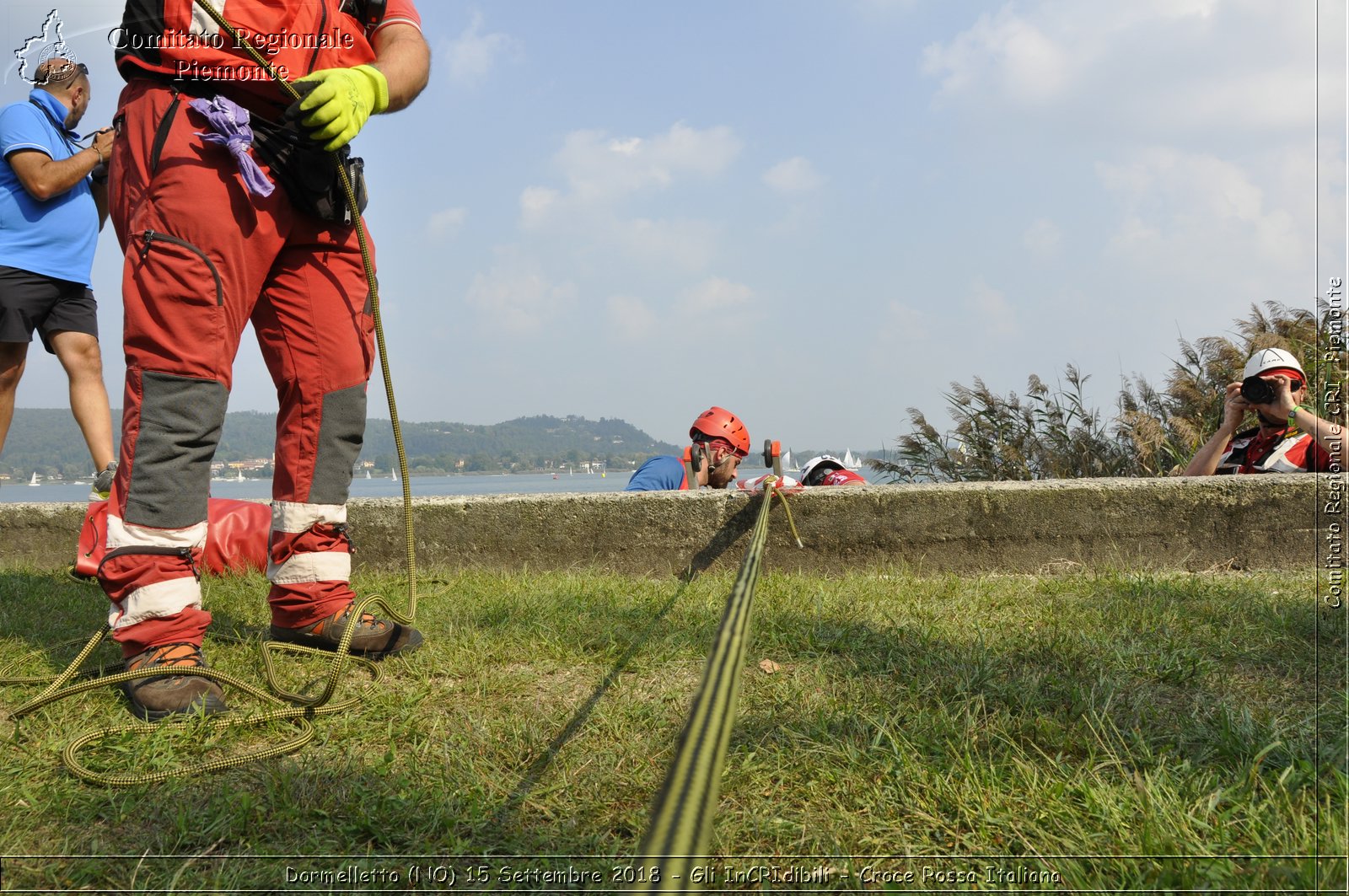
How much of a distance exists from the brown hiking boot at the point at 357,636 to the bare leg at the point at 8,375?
2636 millimetres

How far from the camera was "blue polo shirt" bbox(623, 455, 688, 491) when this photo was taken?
4895 millimetres

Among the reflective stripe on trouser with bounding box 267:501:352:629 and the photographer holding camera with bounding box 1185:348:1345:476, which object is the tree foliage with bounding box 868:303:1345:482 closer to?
the photographer holding camera with bounding box 1185:348:1345:476

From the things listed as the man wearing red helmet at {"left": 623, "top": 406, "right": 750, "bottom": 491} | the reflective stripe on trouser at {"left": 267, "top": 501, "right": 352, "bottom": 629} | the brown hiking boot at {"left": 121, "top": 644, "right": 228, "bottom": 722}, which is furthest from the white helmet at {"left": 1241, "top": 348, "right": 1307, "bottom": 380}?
the brown hiking boot at {"left": 121, "top": 644, "right": 228, "bottom": 722}

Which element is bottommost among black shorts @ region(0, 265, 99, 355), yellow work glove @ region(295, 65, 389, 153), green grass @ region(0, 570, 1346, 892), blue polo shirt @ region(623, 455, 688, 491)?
green grass @ region(0, 570, 1346, 892)

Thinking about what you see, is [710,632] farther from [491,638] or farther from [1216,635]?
[1216,635]

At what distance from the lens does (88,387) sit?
4.09 m

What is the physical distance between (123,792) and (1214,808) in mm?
2060

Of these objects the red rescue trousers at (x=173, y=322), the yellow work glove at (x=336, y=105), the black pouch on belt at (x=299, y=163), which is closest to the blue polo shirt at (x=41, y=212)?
the red rescue trousers at (x=173, y=322)

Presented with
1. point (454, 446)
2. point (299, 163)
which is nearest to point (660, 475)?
point (299, 163)

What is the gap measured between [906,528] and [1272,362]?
235 centimetres

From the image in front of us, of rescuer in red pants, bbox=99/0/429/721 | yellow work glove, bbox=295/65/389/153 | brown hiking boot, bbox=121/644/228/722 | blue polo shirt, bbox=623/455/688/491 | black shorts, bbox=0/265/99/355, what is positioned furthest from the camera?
blue polo shirt, bbox=623/455/688/491

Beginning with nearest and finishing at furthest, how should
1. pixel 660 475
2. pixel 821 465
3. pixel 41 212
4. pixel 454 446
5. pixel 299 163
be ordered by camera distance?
pixel 299 163 → pixel 41 212 → pixel 660 475 → pixel 821 465 → pixel 454 446

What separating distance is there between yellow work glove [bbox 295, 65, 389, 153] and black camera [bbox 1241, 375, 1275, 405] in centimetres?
451

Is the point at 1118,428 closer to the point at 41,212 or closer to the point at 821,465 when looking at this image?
the point at 821,465
